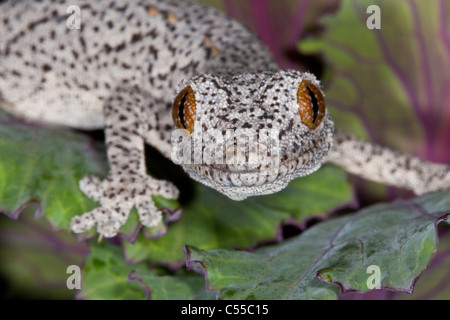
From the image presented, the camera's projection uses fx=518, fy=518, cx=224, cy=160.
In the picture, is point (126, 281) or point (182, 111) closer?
point (182, 111)

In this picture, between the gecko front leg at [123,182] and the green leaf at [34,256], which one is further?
the green leaf at [34,256]

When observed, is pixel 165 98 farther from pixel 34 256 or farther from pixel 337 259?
pixel 337 259

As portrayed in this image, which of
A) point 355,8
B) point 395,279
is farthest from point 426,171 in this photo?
point 395,279

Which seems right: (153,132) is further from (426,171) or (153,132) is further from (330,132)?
(426,171)

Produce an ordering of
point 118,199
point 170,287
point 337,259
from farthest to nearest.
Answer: point 118,199 < point 170,287 < point 337,259

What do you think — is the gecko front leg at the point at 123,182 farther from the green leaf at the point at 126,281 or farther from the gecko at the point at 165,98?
the green leaf at the point at 126,281

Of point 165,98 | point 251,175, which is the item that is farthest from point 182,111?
point 165,98

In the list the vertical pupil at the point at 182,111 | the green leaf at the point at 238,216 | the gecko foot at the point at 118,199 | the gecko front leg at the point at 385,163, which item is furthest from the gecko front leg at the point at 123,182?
the gecko front leg at the point at 385,163
